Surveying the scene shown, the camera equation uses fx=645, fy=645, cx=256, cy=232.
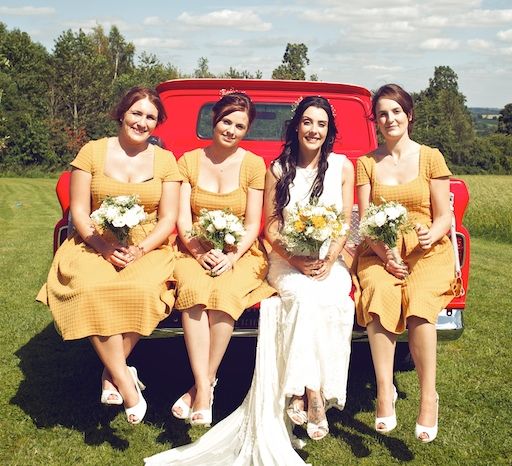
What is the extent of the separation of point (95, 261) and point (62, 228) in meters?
0.66

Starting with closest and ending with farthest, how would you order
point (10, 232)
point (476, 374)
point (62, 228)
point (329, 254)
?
point (329, 254)
point (62, 228)
point (476, 374)
point (10, 232)

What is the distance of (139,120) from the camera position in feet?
13.6

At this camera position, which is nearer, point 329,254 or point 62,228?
point 329,254

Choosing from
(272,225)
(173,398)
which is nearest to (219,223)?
(272,225)

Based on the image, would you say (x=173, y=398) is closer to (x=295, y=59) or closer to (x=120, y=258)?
(x=120, y=258)

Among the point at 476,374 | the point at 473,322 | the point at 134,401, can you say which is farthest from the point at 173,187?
the point at 473,322

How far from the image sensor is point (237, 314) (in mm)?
3742

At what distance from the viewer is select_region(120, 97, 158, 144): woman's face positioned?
4160 millimetres

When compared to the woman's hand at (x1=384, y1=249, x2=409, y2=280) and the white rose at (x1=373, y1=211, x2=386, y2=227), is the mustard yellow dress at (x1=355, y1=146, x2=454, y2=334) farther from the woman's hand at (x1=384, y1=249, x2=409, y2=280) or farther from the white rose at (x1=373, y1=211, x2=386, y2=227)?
the white rose at (x1=373, y1=211, x2=386, y2=227)

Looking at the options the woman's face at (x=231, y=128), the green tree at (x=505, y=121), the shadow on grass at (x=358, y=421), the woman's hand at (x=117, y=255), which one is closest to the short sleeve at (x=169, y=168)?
the woman's face at (x=231, y=128)

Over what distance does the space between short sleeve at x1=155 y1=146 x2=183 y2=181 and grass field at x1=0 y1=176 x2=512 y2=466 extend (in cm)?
159

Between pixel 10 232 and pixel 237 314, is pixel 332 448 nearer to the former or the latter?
pixel 237 314

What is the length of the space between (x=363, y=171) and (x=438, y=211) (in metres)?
0.54

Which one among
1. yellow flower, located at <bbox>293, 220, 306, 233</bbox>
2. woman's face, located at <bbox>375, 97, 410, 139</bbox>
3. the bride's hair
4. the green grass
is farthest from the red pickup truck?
the green grass
